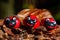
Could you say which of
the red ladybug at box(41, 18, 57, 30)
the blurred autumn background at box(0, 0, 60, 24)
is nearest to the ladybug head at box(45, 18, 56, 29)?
the red ladybug at box(41, 18, 57, 30)

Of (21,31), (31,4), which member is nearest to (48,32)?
(21,31)

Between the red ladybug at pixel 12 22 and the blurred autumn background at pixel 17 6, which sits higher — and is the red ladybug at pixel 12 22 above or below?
below

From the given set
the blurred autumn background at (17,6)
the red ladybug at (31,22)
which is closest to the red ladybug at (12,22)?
the red ladybug at (31,22)

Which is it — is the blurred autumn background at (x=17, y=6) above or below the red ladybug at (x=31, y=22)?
above

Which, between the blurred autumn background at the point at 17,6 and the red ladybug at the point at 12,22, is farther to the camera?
the blurred autumn background at the point at 17,6

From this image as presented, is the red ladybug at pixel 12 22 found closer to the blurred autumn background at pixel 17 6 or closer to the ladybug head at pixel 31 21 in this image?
the ladybug head at pixel 31 21

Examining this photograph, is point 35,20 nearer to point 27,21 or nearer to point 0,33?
point 27,21

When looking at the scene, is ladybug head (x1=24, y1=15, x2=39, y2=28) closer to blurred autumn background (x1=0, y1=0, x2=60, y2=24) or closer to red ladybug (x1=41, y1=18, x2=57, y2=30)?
red ladybug (x1=41, y1=18, x2=57, y2=30)

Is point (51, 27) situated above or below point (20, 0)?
below

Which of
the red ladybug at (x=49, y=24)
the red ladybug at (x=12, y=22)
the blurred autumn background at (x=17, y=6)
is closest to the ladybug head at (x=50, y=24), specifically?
the red ladybug at (x=49, y=24)

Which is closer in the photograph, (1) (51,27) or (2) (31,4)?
(1) (51,27)

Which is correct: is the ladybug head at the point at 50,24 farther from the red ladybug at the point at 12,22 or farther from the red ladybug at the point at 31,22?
the red ladybug at the point at 12,22
